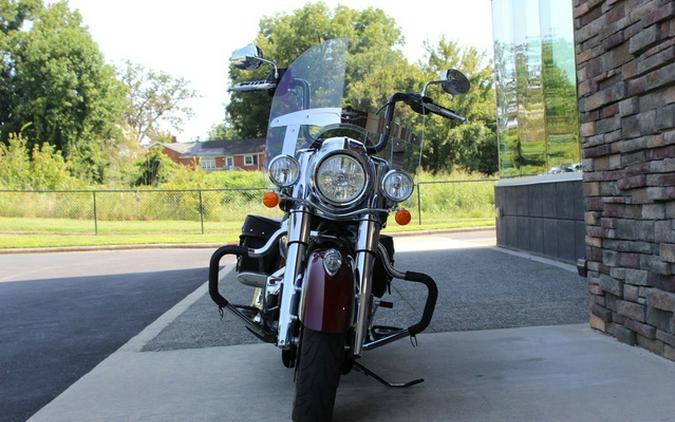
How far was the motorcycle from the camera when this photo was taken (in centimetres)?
325

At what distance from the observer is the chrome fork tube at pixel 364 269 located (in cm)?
344

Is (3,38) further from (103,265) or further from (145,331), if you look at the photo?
(145,331)

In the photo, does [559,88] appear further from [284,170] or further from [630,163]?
[284,170]

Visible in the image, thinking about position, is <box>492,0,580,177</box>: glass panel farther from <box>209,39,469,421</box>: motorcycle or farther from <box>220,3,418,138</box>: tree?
<box>220,3,418,138</box>: tree

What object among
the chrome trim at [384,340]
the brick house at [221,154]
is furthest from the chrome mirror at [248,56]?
the brick house at [221,154]

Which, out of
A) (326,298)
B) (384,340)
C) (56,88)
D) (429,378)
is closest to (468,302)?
(429,378)

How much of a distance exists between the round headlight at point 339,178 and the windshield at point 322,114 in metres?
0.67

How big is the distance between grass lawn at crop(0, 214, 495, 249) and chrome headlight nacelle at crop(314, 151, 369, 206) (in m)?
14.5

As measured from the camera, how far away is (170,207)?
24219 millimetres

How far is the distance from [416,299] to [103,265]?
26.0 feet

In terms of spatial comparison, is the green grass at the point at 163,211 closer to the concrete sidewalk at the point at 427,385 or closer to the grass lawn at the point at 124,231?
the grass lawn at the point at 124,231

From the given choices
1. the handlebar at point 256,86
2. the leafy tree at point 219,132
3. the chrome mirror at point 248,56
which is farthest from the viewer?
the leafy tree at point 219,132

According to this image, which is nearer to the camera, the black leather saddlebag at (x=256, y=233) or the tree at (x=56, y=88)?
the black leather saddlebag at (x=256, y=233)

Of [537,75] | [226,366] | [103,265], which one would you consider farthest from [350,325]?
[103,265]
